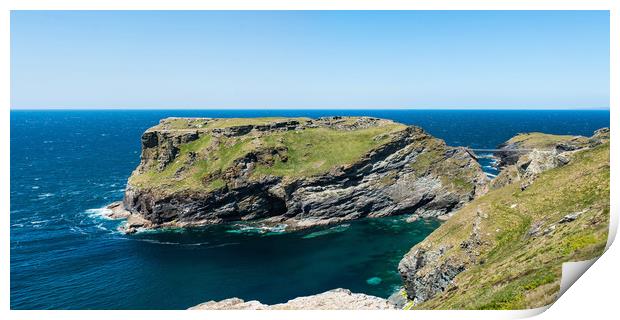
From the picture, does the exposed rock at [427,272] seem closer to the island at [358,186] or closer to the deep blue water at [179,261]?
the island at [358,186]

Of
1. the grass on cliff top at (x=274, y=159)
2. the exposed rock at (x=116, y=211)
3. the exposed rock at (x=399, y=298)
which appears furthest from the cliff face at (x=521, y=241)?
the exposed rock at (x=116, y=211)

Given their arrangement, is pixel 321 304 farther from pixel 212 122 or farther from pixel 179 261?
pixel 212 122

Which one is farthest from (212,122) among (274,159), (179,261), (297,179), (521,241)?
(521,241)

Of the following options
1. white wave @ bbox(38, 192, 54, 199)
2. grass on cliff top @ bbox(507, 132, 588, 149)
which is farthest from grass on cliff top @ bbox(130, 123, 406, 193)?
grass on cliff top @ bbox(507, 132, 588, 149)

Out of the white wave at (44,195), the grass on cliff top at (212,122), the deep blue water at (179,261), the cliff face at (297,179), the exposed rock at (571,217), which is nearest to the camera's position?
the exposed rock at (571,217)

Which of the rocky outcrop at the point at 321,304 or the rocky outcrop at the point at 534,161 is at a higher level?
the rocky outcrop at the point at 534,161

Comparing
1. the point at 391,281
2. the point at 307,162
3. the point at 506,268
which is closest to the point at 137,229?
the point at 307,162

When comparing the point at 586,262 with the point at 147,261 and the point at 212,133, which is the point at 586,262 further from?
the point at 212,133
